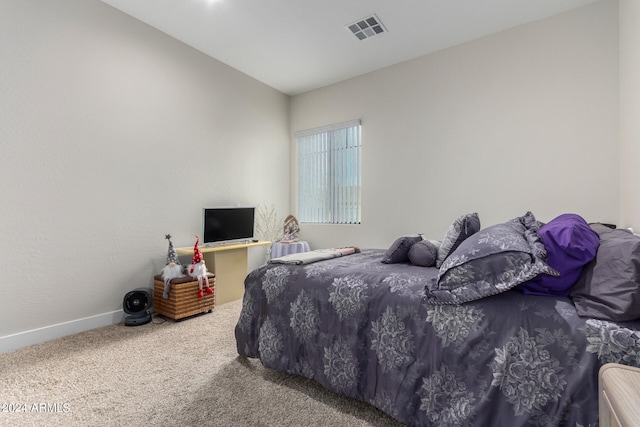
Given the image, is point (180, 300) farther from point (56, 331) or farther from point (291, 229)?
point (291, 229)

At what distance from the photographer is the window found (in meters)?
4.23

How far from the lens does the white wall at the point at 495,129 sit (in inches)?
105

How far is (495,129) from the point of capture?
314 centimetres

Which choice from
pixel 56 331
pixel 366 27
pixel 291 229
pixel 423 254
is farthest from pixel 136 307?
pixel 366 27

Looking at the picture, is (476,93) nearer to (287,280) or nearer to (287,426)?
(287,280)

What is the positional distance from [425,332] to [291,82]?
13.3ft

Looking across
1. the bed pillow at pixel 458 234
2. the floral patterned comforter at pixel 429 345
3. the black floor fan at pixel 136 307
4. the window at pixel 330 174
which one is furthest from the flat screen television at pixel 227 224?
the bed pillow at pixel 458 234

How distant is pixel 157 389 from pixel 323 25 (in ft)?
11.2

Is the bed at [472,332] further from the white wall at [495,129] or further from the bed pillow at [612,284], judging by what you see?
the white wall at [495,129]

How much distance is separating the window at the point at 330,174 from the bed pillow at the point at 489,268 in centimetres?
283

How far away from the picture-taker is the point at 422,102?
359cm

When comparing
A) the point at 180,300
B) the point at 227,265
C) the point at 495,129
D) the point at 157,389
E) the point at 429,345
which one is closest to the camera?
the point at 429,345

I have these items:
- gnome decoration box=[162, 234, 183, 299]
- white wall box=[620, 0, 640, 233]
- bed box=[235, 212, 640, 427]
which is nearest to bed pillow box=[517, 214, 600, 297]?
bed box=[235, 212, 640, 427]

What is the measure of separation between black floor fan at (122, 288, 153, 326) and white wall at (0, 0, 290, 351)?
0.20m
